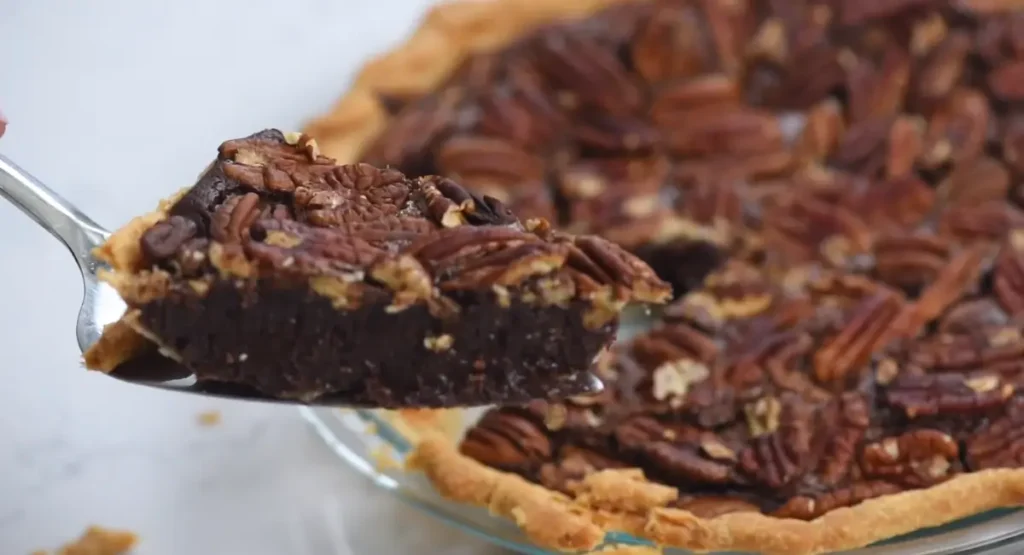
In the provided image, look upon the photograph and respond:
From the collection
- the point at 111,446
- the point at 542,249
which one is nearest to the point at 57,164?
the point at 111,446

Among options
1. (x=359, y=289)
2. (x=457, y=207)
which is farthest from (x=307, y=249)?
(x=457, y=207)

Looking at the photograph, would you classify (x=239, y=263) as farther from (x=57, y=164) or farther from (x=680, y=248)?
(x=57, y=164)

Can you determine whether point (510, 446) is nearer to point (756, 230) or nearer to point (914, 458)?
point (914, 458)

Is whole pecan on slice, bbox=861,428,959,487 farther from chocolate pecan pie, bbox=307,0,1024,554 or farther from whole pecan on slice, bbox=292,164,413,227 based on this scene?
whole pecan on slice, bbox=292,164,413,227

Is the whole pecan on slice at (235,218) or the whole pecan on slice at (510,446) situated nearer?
the whole pecan on slice at (235,218)

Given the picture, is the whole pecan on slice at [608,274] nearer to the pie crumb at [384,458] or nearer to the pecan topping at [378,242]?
the pecan topping at [378,242]

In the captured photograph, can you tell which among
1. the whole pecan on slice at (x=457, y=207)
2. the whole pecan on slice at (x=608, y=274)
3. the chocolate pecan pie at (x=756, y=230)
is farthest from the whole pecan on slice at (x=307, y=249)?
the chocolate pecan pie at (x=756, y=230)

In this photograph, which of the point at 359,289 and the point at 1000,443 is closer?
the point at 359,289
